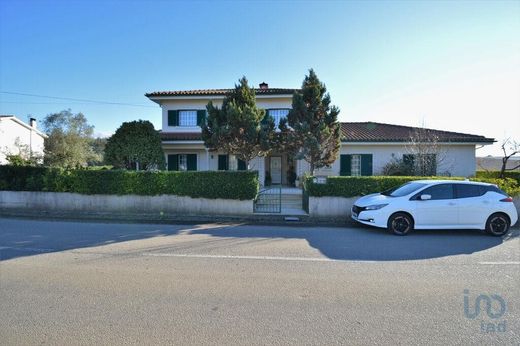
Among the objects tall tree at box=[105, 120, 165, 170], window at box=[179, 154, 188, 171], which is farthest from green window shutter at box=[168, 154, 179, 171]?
tall tree at box=[105, 120, 165, 170]

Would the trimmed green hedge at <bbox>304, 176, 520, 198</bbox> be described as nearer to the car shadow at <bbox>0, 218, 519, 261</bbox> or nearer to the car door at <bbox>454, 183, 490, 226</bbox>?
the car shadow at <bbox>0, 218, 519, 261</bbox>

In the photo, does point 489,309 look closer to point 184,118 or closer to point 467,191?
point 467,191

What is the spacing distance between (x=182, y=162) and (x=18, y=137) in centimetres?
2068

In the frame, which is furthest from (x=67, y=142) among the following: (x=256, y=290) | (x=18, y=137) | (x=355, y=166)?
(x=256, y=290)

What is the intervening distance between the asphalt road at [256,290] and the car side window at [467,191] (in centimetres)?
130

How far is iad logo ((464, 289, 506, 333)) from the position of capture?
3.23 metres

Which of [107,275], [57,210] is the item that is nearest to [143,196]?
[57,210]

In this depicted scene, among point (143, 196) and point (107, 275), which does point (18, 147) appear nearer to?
point (143, 196)

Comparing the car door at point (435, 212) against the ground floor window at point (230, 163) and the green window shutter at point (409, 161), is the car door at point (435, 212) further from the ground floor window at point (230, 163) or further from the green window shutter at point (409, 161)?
the ground floor window at point (230, 163)

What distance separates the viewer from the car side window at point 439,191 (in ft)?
26.1

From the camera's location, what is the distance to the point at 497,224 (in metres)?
7.88

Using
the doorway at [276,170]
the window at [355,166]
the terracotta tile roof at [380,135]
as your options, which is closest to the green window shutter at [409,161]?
the terracotta tile roof at [380,135]

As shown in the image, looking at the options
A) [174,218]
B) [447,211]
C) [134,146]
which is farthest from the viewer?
[134,146]

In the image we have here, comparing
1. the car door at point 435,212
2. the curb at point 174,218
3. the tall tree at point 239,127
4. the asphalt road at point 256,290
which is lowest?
the asphalt road at point 256,290
